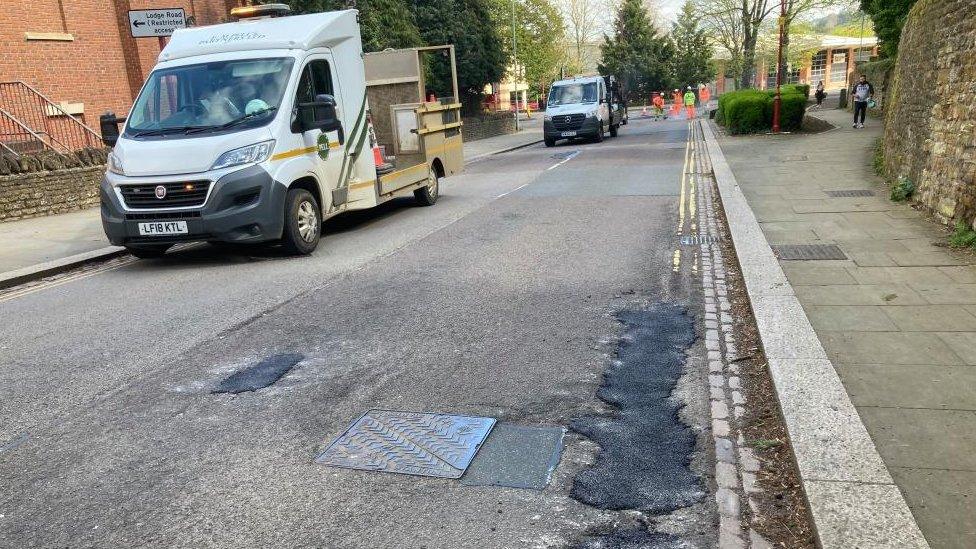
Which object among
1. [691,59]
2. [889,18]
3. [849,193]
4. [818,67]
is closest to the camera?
[849,193]

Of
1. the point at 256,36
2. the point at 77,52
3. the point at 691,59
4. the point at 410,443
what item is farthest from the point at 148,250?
the point at 691,59

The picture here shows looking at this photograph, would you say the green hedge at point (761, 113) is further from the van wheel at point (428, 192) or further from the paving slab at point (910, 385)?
the paving slab at point (910, 385)

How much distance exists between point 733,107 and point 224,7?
674 inches

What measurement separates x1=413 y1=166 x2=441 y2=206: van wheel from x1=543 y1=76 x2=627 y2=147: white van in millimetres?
15006

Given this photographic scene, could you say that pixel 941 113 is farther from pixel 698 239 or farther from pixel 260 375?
pixel 260 375

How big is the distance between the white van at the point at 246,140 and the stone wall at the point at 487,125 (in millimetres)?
23889

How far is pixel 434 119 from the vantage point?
13016 mm

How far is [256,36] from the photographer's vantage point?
935 cm

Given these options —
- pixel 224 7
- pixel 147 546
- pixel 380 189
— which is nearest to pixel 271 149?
pixel 380 189

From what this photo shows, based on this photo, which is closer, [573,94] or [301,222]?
[301,222]

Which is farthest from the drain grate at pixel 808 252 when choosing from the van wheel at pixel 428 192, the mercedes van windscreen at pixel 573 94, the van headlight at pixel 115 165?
the mercedes van windscreen at pixel 573 94

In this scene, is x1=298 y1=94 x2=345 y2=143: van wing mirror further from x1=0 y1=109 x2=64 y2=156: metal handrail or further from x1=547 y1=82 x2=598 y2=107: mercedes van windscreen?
x1=547 y1=82 x2=598 y2=107: mercedes van windscreen

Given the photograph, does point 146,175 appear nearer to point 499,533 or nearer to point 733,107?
point 499,533

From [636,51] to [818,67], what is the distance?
28409 mm
